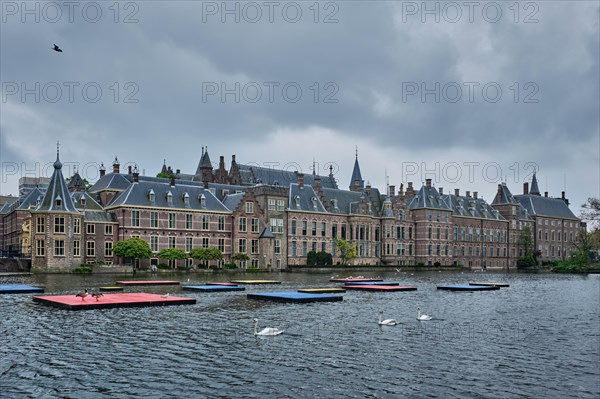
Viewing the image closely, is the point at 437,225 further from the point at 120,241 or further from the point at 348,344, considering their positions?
the point at 348,344

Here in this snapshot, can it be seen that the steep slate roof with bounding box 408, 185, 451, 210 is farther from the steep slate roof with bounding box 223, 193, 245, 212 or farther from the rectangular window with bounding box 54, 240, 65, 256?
the rectangular window with bounding box 54, 240, 65, 256

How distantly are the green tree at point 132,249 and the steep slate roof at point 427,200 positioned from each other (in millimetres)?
56069

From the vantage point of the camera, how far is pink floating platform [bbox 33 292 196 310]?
3528 centimetres

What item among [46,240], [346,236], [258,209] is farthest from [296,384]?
[346,236]

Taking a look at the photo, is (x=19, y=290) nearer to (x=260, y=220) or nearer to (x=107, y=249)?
(x=107, y=249)

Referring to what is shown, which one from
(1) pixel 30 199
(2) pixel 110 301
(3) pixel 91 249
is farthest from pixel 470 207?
(2) pixel 110 301

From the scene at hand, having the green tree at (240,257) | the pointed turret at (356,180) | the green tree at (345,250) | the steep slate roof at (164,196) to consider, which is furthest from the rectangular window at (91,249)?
the pointed turret at (356,180)

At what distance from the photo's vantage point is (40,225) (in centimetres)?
7750

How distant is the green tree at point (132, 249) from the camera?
79.6 meters

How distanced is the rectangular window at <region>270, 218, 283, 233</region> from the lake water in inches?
2383

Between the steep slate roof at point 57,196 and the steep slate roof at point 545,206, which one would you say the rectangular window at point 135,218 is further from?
the steep slate roof at point 545,206

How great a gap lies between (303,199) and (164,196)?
2410 cm

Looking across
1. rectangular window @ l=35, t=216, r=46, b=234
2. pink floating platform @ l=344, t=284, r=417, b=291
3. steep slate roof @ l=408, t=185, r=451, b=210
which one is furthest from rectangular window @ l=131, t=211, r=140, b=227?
steep slate roof @ l=408, t=185, r=451, b=210

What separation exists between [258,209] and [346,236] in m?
19.0
